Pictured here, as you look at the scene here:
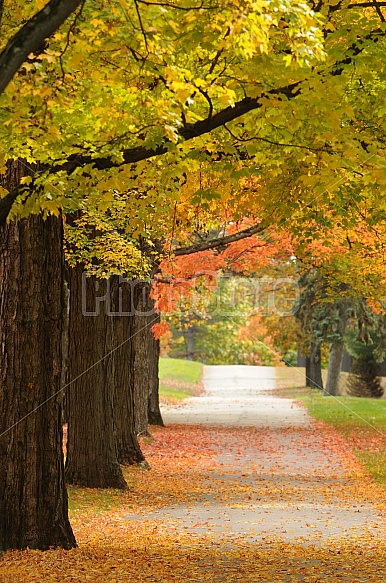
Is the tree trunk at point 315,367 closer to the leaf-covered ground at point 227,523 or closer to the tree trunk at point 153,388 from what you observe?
the tree trunk at point 153,388

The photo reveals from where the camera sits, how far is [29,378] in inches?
420

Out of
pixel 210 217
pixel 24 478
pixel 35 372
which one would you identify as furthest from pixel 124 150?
pixel 210 217

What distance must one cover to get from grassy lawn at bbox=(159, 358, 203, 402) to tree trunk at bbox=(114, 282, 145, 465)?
23667 mm

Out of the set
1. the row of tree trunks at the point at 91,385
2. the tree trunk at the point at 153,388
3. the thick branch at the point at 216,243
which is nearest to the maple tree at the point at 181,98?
the row of tree trunks at the point at 91,385

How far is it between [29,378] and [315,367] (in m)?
38.8

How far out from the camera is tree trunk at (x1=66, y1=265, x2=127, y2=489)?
16.6m

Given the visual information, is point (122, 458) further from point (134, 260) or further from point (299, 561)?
point (299, 561)

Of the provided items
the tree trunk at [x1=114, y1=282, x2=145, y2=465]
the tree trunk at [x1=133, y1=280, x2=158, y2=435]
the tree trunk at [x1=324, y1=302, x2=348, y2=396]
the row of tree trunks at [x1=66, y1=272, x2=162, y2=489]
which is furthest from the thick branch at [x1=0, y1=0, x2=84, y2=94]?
the tree trunk at [x1=324, y1=302, x2=348, y2=396]

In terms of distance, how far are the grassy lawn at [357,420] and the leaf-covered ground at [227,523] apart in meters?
0.45

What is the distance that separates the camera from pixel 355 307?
138ft

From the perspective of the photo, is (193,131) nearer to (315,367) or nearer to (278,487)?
(278,487)

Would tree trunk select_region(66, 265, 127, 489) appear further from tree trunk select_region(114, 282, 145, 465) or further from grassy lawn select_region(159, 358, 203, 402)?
grassy lawn select_region(159, 358, 203, 402)

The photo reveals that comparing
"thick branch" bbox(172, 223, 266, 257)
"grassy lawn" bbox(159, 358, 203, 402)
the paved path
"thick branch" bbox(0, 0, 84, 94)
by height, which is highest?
"thick branch" bbox(172, 223, 266, 257)

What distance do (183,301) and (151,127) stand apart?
2041cm
